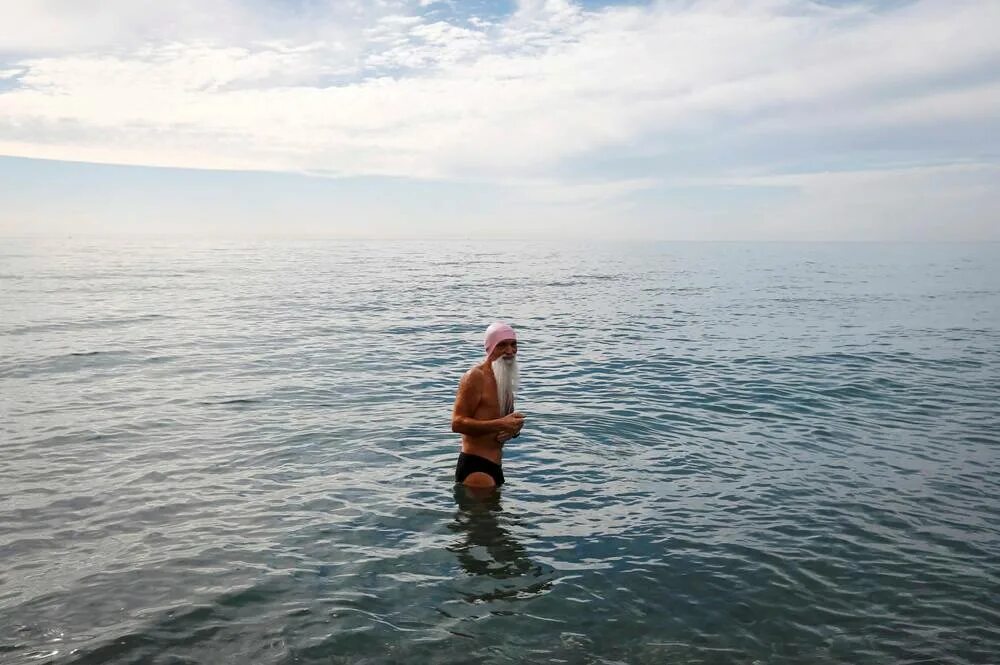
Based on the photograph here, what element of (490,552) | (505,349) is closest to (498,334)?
(505,349)

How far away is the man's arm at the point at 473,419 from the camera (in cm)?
998

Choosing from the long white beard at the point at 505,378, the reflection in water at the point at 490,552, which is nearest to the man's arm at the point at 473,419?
the long white beard at the point at 505,378

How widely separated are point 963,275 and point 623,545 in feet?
264

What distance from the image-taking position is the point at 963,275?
74.4m

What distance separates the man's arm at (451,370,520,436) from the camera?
9977 mm

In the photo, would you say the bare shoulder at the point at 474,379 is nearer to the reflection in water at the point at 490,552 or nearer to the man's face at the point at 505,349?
the man's face at the point at 505,349

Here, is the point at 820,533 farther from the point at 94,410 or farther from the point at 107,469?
the point at 94,410

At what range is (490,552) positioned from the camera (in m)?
9.27

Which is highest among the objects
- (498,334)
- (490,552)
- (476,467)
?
(498,334)

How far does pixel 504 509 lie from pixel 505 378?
6.94 feet

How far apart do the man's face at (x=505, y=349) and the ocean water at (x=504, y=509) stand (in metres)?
2.42

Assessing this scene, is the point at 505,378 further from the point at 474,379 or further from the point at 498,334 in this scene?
the point at 498,334

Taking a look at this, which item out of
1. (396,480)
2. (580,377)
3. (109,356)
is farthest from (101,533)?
(109,356)

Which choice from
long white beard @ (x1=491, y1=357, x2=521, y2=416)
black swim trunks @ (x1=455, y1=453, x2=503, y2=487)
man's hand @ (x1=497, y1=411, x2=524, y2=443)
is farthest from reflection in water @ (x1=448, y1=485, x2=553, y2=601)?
long white beard @ (x1=491, y1=357, x2=521, y2=416)
